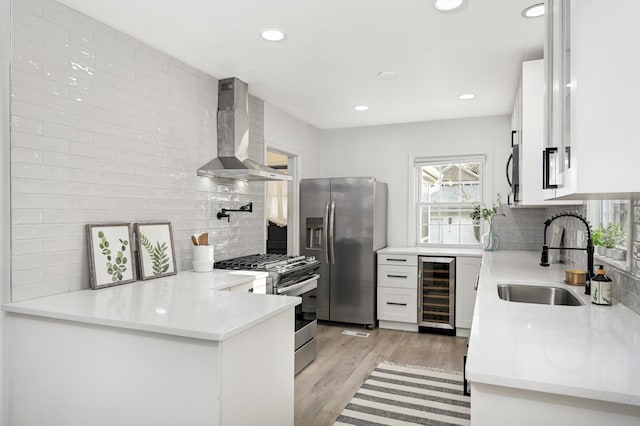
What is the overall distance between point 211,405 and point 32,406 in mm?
1019

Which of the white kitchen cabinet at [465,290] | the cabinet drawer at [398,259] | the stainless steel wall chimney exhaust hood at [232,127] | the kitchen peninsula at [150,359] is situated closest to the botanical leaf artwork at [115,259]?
the kitchen peninsula at [150,359]

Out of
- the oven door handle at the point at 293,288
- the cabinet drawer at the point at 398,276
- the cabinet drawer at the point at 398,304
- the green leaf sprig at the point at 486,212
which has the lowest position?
the cabinet drawer at the point at 398,304

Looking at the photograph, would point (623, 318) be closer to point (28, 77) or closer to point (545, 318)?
point (545, 318)

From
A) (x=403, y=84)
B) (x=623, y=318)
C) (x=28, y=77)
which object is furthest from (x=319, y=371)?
(x=28, y=77)

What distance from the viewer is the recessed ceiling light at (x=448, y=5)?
220cm

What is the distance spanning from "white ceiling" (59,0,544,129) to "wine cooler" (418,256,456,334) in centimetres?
177

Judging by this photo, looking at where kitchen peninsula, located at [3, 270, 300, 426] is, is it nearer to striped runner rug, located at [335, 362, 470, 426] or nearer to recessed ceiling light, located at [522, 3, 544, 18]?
striped runner rug, located at [335, 362, 470, 426]

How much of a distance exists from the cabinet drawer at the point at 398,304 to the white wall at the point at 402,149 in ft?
2.50

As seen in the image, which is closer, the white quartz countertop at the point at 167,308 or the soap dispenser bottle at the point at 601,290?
the white quartz countertop at the point at 167,308

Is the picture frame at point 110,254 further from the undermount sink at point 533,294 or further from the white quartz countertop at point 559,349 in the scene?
the undermount sink at point 533,294

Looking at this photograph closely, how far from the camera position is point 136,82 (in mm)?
2684

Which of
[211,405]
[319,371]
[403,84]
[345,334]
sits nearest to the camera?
[211,405]

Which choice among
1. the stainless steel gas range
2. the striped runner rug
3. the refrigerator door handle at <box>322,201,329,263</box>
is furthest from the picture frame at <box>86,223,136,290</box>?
the refrigerator door handle at <box>322,201,329,263</box>

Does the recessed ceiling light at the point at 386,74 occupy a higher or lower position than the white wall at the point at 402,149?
higher
